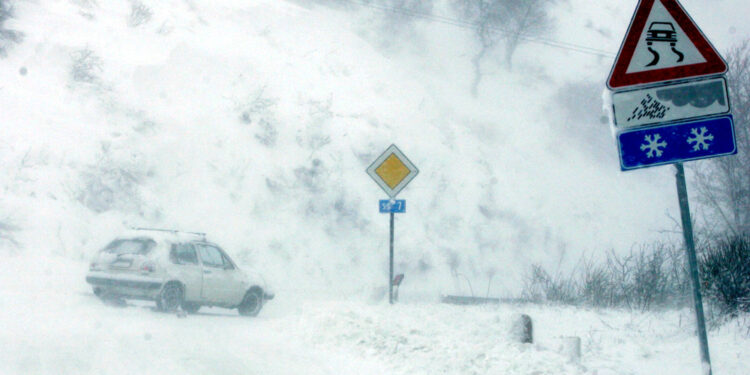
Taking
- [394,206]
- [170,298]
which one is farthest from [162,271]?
[394,206]

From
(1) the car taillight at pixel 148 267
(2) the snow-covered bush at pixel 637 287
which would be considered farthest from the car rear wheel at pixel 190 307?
(2) the snow-covered bush at pixel 637 287

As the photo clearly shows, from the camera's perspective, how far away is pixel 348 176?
26.2 metres

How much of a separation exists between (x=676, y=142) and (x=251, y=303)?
11147 millimetres

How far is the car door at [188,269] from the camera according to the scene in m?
13.1

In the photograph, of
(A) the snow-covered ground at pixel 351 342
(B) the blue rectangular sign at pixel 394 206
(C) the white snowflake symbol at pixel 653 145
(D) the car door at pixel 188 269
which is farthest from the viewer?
(D) the car door at pixel 188 269

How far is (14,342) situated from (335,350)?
3806 millimetres

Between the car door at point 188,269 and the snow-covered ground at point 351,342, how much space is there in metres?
0.59

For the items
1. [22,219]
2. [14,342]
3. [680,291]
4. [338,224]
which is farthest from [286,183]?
[14,342]

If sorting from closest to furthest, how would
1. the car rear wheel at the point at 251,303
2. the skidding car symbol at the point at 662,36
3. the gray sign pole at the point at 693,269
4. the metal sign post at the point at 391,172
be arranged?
the gray sign pole at the point at 693,269, the skidding car symbol at the point at 662,36, the metal sign post at the point at 391,172, the car rear wheel at the point at 251,303

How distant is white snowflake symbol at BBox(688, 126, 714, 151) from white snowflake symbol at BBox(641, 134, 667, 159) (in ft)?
0.66

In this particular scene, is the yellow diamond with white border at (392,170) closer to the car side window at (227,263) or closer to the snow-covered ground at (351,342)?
the snow-covered ground at (351,342)

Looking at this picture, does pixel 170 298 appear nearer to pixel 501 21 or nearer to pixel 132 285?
pixel 132 285

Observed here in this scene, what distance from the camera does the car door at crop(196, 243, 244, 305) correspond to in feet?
45.4

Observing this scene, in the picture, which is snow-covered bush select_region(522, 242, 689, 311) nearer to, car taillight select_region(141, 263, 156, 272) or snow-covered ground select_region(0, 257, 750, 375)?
snow-covered ground select_region(0, 257, 750, 375)
